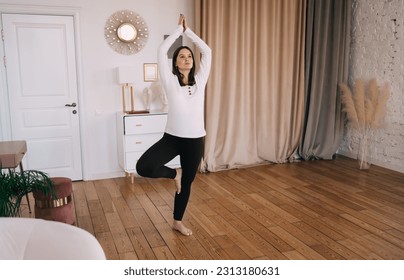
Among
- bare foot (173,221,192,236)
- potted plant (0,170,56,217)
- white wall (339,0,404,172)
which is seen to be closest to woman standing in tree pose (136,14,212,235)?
bare foot (173,221,192,236)

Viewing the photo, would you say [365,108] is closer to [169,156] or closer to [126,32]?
[126,32]

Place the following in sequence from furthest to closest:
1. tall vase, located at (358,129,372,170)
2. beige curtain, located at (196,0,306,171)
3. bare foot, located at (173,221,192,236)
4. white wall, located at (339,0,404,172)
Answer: tall vase, located at (358,129,372,170) < beige curtain, located at (196,0,306,171) < white wall, located at (339,0,404,172) < bare foot, located at (173,221,192,236)

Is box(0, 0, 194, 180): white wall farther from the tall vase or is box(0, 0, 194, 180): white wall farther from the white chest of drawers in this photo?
the tall vase

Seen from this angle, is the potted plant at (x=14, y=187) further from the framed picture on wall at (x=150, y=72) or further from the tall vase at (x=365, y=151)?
the tall vase at (x=365, y=151)

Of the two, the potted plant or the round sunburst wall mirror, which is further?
the round sunburst wall mirror

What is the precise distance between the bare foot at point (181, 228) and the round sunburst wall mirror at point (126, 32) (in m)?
2.48

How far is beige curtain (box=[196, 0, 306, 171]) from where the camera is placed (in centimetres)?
505

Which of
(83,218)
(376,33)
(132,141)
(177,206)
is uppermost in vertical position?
(376,33)


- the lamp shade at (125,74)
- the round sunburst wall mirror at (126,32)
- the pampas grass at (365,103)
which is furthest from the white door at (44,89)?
the pampas grass at (365,103)

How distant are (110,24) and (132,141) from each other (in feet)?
4.63

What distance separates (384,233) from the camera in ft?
10.4

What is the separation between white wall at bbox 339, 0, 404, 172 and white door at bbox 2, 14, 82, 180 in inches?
150
